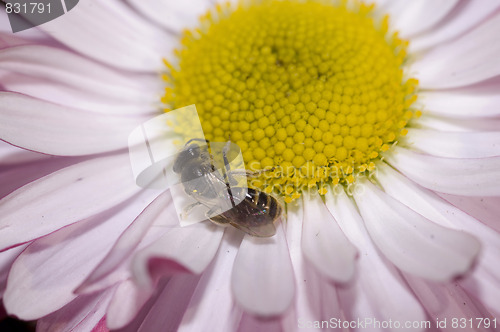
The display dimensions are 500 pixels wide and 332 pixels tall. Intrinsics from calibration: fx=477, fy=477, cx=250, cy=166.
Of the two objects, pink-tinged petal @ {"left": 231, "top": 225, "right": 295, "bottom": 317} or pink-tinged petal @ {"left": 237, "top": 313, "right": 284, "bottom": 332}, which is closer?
pink-tinged petal @ {"left": 231, "top": 225, "right": 295, "bottom": 317}

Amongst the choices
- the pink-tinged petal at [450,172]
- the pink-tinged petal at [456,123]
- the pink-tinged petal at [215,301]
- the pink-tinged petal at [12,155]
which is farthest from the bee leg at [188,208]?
the pink-tinged petal at [456,123]

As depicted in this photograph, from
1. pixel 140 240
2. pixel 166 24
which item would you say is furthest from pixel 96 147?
pixel 166 24

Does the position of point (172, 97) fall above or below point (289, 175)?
above

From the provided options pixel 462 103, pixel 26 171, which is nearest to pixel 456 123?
pixel 462 103

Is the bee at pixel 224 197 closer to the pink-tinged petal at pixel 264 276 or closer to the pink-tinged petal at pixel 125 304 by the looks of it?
the pink-tinged petal at pixel 264 276

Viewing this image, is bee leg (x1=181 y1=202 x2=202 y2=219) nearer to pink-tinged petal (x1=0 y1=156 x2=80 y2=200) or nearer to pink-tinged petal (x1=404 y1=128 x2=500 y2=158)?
pink-tinged petal (x1=0 y1=156 x2=80 y2=200)

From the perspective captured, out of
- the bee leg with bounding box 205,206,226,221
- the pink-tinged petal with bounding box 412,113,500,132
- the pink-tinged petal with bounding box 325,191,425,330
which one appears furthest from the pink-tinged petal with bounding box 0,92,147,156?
the pink-tinged petal with bounding box 412,113,500,132

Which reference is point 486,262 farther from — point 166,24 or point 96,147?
point 166,24
